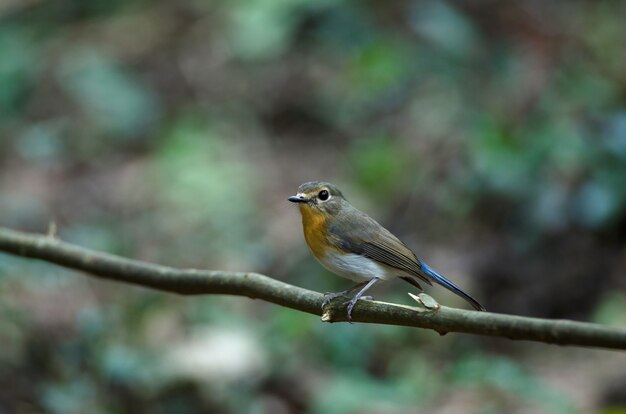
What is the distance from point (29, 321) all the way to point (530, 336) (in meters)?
4.22

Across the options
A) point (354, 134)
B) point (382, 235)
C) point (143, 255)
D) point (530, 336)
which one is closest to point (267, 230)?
point (143, 255)

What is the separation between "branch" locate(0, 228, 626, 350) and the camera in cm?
221

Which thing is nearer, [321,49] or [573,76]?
[573,76]

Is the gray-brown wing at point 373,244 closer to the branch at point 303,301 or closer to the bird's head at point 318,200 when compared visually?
the bird's head at point 318,200

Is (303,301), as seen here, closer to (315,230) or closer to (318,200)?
(315,230)

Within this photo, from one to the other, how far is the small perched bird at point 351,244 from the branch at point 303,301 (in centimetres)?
32

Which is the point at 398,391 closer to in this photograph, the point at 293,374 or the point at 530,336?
the point at 293,374

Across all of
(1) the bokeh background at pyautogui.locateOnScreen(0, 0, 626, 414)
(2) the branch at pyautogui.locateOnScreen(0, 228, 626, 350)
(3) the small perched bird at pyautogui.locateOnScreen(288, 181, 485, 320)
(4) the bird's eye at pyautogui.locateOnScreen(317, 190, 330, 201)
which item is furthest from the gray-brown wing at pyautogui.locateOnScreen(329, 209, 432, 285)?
(1) the bokeh background at pyautogui.locateOnScreen(0, 0, 626, 414)

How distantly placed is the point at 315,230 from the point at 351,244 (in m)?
0.15

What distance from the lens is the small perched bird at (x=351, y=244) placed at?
3.29m

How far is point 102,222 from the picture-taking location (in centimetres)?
727

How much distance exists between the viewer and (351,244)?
336cm

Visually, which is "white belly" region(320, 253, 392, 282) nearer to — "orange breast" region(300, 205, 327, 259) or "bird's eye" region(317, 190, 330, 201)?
"orange breast" region(300, 205, 327, 259)

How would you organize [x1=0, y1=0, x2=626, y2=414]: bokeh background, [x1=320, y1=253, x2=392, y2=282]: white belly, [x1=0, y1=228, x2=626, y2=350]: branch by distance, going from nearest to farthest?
[x1=0, y1=228, x2=626, y2=350]: branch
[x1=320, y1=253, x2=392, y2=282]: white belly
[x1=0, y1=0, x2=626, y2=414]: bokeh background
